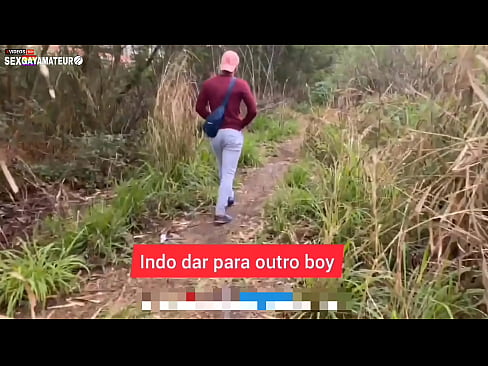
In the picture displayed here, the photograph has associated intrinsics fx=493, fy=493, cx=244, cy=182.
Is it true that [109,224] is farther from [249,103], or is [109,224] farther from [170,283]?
[249,103]

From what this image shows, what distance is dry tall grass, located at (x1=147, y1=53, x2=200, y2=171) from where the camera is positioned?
2.14 m

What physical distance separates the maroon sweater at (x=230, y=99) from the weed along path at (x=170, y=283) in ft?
0.83

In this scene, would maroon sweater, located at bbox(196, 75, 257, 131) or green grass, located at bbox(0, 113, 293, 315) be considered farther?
→ maroon sweater, located at bbox(196, 75, 257, 131)

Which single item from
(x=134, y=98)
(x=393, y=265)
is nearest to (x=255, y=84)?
(x=134, y=98)

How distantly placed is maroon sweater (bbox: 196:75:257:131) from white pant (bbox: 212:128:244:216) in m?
0.04

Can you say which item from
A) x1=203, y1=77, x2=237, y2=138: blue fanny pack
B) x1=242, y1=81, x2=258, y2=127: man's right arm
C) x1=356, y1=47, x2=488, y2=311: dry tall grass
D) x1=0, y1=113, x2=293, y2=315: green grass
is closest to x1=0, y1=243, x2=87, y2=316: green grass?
x1=0, y1=113, x2=293, y2=315: green grass

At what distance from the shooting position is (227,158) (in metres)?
1.98

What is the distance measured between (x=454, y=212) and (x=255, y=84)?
0.94m

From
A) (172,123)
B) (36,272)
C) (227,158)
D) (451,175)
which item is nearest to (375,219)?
(451,175)

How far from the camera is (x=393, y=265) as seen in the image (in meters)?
1.71

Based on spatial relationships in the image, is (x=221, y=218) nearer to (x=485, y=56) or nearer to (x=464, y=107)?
(x=464, y=107)

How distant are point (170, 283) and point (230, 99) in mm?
734

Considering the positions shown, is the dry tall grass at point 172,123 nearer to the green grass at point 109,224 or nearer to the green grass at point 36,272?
the green grass at point 109,224

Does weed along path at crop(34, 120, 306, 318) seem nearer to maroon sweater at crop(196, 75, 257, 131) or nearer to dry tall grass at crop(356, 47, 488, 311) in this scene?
maroon sweater at crop(196, 75, 257, 131)
